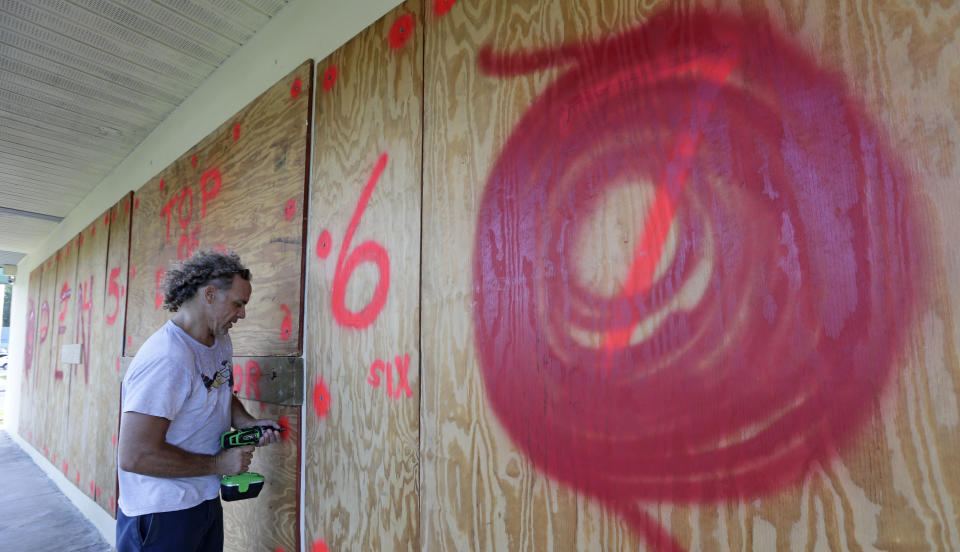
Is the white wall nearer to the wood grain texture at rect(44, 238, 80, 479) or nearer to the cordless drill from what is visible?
the wood grain texture at rect(44, 238, 80, 479)

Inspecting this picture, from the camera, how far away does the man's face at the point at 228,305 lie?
1858 millimetres

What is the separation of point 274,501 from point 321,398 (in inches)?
22.1

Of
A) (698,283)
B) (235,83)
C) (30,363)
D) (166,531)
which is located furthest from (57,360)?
(698,283)

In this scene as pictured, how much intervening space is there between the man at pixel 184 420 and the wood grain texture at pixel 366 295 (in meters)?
0.30

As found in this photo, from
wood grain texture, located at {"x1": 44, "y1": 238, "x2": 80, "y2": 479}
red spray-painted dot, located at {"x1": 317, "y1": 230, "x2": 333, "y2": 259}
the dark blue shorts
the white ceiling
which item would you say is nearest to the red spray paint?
red spray-painted dot, located at {"x1": 317, "y1": 230, "x2": 333, "y2": 259}

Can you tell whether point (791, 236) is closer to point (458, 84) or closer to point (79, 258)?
point (458, 84)

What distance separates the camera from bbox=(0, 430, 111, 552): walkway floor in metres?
3.71

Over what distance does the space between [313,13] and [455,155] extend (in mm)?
1227

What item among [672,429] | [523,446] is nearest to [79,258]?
[523,446]

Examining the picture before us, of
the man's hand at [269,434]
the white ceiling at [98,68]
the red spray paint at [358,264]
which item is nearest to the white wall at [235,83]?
the white ceiling at [98,68]

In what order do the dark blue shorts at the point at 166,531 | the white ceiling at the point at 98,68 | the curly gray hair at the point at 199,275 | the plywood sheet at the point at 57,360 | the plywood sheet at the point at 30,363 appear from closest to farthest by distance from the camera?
1. the dark blue shorts at the point at 166,531
2. the curly gray hair at the point at 199,275
3. the white ceiling at the point at 98,68
4. the plywood sheet at the point at 57,360
5. the plywood sheet at the point at 30,363

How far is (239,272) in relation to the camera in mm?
1915

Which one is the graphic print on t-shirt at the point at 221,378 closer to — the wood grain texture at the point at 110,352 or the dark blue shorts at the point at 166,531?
the dark blue shorts at the point at 166,531

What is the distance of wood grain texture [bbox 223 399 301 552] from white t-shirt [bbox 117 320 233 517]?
0.26 metres
